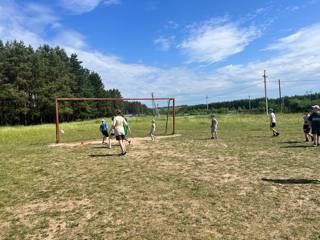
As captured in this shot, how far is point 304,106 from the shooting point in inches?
3701

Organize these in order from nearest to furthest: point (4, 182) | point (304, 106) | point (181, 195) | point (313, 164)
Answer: point (181, 195) < point (4, 182) < point (313, 164) < point (304, 106)

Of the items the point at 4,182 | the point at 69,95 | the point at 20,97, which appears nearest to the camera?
the point at 4,182

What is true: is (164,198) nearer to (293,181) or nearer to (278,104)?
(293,181)

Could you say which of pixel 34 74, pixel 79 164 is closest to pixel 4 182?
pixel 79 164

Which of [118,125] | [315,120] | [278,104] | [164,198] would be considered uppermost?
[278,104]

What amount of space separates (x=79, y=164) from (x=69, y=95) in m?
61.6

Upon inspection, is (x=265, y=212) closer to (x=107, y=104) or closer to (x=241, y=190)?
(x=241, y=190)

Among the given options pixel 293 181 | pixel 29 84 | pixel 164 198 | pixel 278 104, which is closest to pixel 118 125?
pixel 164 198

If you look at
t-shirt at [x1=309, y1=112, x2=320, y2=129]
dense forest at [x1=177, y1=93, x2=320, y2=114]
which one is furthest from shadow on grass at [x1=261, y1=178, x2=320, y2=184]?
dense forest at [x1=177, y1=93, x2=320, y2=114]

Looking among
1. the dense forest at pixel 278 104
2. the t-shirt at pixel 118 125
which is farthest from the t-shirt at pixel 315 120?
the dense forest at pixel 278 104

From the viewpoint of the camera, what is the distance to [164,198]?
23.4 feet

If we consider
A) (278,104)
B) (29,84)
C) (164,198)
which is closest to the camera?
(164,198)

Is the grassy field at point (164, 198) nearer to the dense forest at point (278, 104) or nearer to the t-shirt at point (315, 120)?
the t-shirt at point (315, 120)

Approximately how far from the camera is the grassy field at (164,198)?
5477 millimetres
